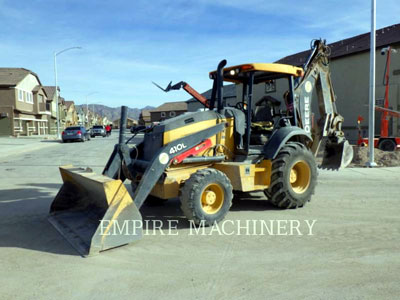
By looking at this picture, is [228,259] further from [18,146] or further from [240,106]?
[18,146]

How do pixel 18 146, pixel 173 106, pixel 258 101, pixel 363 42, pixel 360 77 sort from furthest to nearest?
pixel 173 106
pixel 363 42
pixel 360 77
pixel 18 146
pixel 258 101

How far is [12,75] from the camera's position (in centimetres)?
3912

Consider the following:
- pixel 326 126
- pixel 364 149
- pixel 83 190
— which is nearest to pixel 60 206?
pixel 83 190

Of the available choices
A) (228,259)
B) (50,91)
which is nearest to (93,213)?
(228,259)

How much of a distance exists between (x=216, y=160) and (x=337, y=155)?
2.95 meters

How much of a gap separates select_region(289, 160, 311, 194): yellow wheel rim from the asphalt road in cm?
38

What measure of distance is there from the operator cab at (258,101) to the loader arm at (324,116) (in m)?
0.53

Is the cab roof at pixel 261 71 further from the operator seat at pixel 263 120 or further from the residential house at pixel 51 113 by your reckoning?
the residential house at pixel 51 113

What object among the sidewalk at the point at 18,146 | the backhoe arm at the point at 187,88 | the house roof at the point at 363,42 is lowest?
the sidewalk at the point at 18,146

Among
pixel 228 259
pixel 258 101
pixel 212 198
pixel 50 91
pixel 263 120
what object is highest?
pixel 50 91

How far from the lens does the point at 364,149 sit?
13633 mm

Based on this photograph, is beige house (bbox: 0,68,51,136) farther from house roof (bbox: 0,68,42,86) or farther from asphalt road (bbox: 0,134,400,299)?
asphalt road (bbox: 0,134,400,299)

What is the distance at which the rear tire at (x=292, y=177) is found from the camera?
584 centimetres

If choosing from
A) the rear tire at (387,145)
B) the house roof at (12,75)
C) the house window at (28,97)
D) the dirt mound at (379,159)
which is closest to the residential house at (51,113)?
the house window at (28,97)
